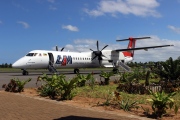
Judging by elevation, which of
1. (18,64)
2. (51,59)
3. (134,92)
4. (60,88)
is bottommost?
(134,92)

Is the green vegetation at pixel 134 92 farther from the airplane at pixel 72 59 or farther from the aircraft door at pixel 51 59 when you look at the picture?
the aircraft door at pixel 51 59

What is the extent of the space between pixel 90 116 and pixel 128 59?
37899 millimetres

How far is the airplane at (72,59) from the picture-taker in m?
28.9

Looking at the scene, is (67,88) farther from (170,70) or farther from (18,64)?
(18,64)

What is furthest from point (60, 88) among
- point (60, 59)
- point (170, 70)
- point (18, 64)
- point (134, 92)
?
point (60, 59)

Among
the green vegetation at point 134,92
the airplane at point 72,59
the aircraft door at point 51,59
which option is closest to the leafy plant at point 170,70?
the green vegetation at point 134,92

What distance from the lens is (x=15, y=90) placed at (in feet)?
42.4

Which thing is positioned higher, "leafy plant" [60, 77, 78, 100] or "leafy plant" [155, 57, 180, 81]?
"leafy plant" [155, 57, 180, 81]

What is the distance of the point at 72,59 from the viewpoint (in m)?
33.7

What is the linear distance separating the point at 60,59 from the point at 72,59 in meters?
2.58

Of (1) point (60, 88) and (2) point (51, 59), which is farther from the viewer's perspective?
(2) point (51, 59)

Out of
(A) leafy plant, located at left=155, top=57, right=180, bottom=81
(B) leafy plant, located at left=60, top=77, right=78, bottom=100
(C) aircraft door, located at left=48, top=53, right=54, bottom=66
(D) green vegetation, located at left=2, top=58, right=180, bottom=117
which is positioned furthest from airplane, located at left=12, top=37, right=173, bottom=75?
(B) leafy plant, located at left=60, top=77, right=78, bottom=100

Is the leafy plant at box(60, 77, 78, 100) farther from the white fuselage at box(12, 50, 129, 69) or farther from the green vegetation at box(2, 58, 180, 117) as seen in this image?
the white fuselage at box(12, 50, 129, 69)

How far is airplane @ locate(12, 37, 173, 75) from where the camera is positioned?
28864 millimetres
